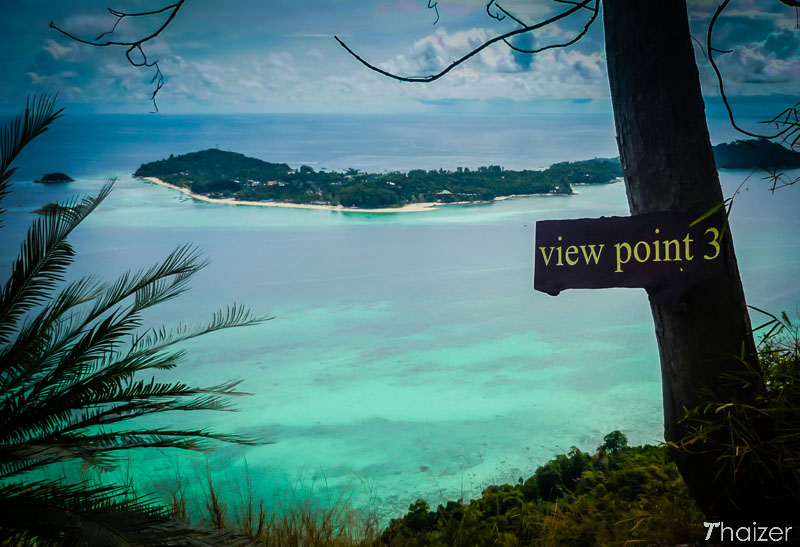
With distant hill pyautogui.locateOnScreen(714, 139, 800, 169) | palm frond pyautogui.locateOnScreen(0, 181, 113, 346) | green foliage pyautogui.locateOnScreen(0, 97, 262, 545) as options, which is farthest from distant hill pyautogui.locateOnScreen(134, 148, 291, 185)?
palm frond pyautogui.locateOnScreen(0, 181, 113, 346)

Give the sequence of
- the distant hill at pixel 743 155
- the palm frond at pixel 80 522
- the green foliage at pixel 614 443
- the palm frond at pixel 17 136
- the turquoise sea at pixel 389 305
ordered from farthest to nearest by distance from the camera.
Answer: the distant hill at pixel 743 155 → the turquoise sea at pixel 389 305 → the green foliage at pixel 614 443 → the palm frond at pixel 17 136 → the palm frond at pixel 80 522

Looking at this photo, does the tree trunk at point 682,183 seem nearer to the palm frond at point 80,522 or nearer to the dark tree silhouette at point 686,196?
the dark tree silhouette at point 686,196

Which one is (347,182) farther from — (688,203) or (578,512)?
(688,203)

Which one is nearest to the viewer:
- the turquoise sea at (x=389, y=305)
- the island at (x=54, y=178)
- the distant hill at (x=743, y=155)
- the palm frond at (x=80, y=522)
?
the palm frond at (x=80, y=522)

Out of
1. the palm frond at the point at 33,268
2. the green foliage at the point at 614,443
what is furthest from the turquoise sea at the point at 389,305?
the palm frond at the point at 33,268

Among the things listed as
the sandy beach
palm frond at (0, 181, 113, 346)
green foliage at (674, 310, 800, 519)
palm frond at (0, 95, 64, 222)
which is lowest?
green foliage at (674, 310, 800, 519)

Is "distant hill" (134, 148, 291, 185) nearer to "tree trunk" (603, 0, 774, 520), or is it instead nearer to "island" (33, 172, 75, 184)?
"island" (33, 172, 75, 184)

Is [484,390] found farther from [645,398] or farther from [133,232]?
[133,232]

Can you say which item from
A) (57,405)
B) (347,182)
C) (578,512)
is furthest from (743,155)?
(57,405)
